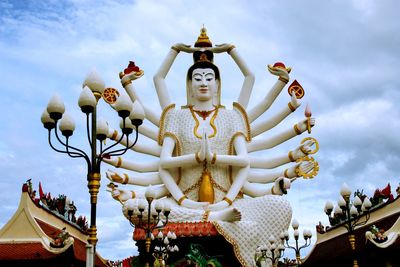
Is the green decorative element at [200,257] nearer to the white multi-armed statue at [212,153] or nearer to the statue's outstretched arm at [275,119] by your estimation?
the white multi-armed statue at [212,153]

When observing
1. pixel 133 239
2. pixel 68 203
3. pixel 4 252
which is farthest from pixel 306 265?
pixel 4 252

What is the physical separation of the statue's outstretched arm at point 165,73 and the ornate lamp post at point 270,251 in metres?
5.50

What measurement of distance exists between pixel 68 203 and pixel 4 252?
303 centimetres

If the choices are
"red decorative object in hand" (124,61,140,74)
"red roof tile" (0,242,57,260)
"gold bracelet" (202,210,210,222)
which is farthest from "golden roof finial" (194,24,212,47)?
"red roof tile" (0,242,57,260)

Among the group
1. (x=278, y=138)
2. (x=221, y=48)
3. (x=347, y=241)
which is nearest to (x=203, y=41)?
(x=221, y=48)

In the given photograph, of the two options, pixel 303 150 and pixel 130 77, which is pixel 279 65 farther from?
pixel 130 77

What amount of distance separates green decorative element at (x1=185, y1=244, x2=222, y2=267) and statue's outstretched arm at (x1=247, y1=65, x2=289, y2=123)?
4788 millimetres

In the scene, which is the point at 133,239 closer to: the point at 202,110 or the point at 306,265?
the point at 202,110

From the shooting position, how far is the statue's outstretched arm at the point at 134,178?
14.8 m

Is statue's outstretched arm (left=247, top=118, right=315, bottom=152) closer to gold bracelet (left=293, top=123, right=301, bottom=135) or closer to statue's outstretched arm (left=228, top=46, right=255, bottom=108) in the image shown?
gold bracelet (left=293, top=123, right=301, bottom=135)

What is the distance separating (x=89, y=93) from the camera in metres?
6.14

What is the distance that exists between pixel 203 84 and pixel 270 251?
200 inches

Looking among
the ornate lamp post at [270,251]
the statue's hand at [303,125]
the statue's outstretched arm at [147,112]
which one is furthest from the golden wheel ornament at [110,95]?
the ornate lamp post at [270,251]

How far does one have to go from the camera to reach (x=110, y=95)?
50.9 feet
